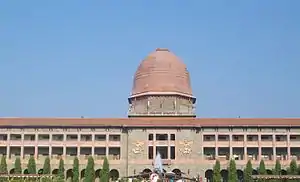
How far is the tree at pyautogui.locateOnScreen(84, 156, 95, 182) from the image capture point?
67375mm

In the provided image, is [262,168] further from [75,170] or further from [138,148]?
[75,170]

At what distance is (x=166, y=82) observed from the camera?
267ft

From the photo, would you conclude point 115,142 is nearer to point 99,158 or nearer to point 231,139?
point 99,158

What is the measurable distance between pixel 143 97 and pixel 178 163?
522 inches

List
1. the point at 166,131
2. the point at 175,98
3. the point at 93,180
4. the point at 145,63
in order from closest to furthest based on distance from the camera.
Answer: the point at 93,180 < the point at 166,131 < the point at 175,98 < the point at 145,63

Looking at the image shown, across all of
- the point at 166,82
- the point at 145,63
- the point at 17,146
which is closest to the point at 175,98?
the point at 166,82

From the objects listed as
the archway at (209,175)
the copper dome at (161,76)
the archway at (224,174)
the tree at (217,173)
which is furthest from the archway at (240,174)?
the copper dome at (161,76)

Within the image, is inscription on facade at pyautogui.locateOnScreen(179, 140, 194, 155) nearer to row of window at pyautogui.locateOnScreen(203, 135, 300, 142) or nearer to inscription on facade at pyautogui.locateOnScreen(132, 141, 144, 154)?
row of window at pyautogui.locateOnScreen(203, 135, 300, 142)

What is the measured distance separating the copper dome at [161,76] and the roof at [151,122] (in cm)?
697

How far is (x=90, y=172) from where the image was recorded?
6762 cm

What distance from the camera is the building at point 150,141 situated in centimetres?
7175

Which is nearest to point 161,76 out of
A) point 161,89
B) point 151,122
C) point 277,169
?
point 161,89

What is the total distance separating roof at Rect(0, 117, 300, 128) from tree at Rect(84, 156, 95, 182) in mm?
6344

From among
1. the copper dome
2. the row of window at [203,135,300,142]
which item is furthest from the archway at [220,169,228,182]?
the copper dome
